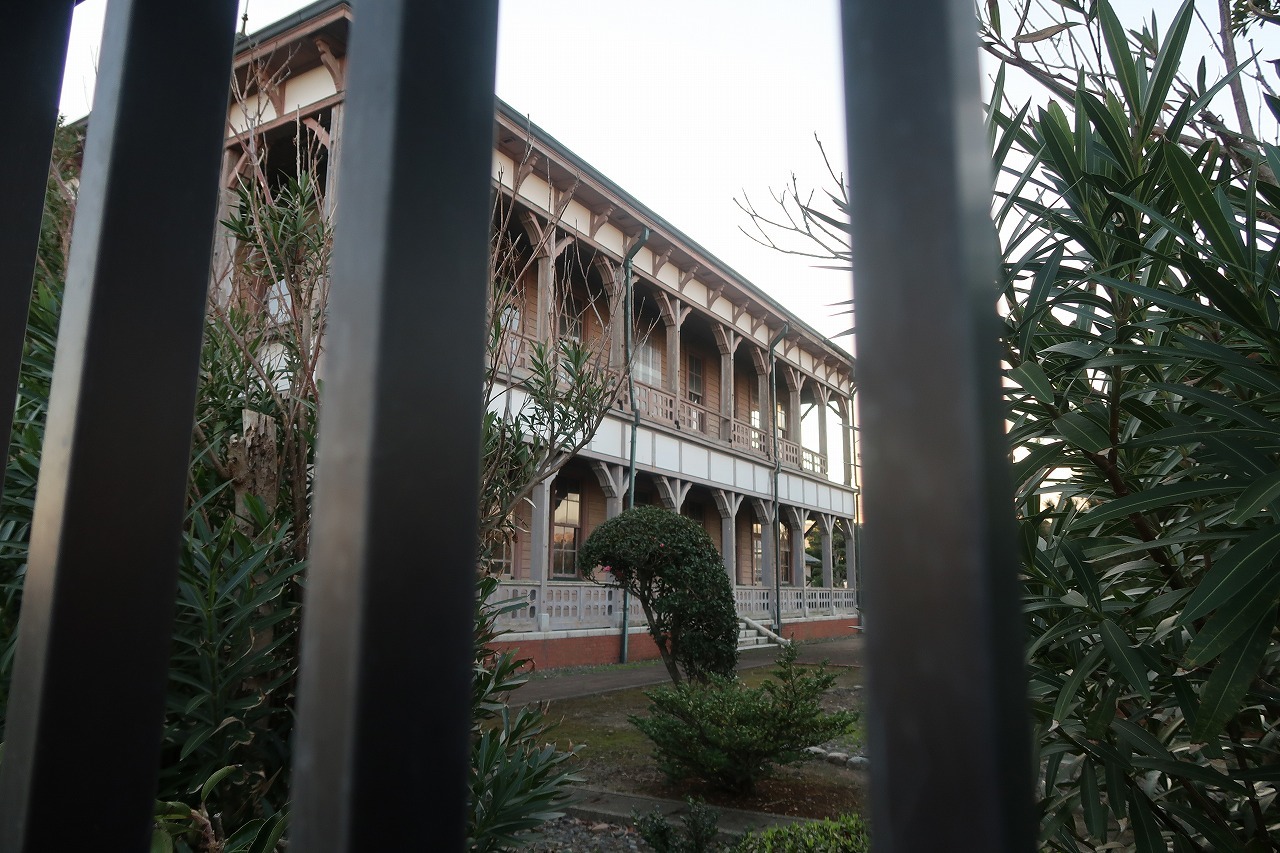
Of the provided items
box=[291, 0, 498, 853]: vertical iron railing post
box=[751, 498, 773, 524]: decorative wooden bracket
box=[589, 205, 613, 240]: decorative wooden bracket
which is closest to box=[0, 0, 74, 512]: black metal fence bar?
box=[291, 0, 498, 853]: vertical iron railing post

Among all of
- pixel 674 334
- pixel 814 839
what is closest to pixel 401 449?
pixel 814 839

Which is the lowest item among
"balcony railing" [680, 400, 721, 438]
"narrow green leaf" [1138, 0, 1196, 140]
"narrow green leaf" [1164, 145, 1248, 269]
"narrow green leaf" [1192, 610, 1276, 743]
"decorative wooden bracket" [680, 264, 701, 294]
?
"narrow green leaf" [1192, 610, 1276, 743]

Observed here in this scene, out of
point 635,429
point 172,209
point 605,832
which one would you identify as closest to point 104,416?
point 172,209

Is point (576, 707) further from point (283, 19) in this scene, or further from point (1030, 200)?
point (283, 19)

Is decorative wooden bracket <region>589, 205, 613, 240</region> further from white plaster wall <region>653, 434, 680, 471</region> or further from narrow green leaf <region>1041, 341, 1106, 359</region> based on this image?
narrow green leaf <region>1041, 341, 1106, 359</region>

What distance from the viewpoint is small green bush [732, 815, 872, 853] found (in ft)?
10.7

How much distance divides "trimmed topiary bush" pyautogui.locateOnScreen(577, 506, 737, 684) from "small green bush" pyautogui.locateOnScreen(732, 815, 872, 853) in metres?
4.13

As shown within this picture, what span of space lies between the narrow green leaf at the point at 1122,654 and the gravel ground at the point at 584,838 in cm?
348

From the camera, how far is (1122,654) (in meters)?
1.31

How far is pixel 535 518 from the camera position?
12.6 meters

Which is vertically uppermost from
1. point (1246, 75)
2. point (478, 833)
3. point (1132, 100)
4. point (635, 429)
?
point (635, 429)

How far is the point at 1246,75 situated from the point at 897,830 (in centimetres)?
300

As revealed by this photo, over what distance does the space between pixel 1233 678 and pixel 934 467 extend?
120cm

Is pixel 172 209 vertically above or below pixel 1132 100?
below
